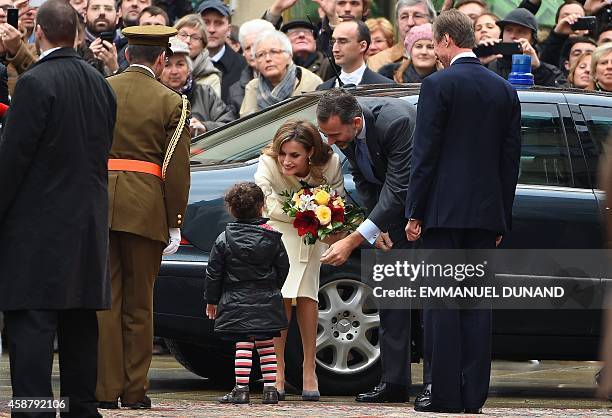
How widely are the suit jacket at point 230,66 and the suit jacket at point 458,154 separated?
668 cm

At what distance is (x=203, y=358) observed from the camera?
12.1 meters

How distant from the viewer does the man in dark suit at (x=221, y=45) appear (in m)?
16.3

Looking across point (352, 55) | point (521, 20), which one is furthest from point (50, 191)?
point (521, 20)

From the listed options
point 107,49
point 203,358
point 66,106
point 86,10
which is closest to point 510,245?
point 203,358

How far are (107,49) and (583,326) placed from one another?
203 inches

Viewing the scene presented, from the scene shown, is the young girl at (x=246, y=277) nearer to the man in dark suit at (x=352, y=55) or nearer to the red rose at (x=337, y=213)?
the red rose at (x=337, y=213)

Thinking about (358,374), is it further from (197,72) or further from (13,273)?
(197,72)

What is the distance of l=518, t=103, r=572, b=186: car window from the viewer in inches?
444

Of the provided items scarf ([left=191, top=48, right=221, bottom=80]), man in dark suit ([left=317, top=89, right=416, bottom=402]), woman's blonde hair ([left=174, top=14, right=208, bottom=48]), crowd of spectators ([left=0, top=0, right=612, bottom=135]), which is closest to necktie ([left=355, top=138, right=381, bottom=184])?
man in dark suit ([left=317, top=89, right=416, bottom=402])

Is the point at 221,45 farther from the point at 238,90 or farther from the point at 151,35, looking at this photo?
the point at 151,35

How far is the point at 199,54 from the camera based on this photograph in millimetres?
15359

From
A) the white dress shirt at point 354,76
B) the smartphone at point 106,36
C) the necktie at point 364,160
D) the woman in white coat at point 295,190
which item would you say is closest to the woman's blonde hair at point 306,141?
the woman in white coat at point 295,190

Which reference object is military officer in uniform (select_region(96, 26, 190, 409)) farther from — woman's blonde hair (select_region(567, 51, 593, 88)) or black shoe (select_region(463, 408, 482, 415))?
woman's blonde hair (select_region(567, 51, 593, 88))

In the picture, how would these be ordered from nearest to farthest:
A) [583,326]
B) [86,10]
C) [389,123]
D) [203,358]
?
[389,123]
[583,326]
[203,358]
[86,10]
